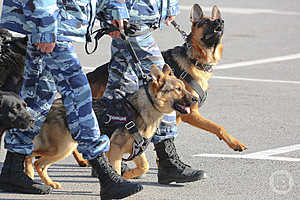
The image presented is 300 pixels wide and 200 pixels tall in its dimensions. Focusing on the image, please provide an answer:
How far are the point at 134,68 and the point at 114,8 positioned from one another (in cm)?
89

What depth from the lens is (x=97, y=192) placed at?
6391mm

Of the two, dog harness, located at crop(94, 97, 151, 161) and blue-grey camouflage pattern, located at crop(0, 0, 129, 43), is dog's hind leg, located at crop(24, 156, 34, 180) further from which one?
blue-grey camouflage pattern, located at crop(0, 0, 129, 43)

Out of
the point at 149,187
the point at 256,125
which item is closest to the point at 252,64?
the point at 256,125

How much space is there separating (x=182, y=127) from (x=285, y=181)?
2265 millimetres

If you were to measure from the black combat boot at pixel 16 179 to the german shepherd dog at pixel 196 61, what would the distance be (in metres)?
1.46

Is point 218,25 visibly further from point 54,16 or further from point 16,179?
point 16,179

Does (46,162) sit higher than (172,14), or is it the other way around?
(172,14)

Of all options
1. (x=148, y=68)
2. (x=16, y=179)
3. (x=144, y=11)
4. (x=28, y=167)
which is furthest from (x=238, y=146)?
(x=16, y=179)

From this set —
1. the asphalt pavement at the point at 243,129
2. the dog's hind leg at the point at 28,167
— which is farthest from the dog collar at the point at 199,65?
the dog's hind leg at the point at 28,167

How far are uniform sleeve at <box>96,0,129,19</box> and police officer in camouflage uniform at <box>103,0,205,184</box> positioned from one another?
0.45 meters

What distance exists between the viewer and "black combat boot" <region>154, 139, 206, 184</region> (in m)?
6.64

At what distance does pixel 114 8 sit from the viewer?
20.1 feet

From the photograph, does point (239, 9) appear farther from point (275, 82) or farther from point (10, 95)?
point (10, 95)

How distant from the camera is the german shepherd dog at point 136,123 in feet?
20.8
